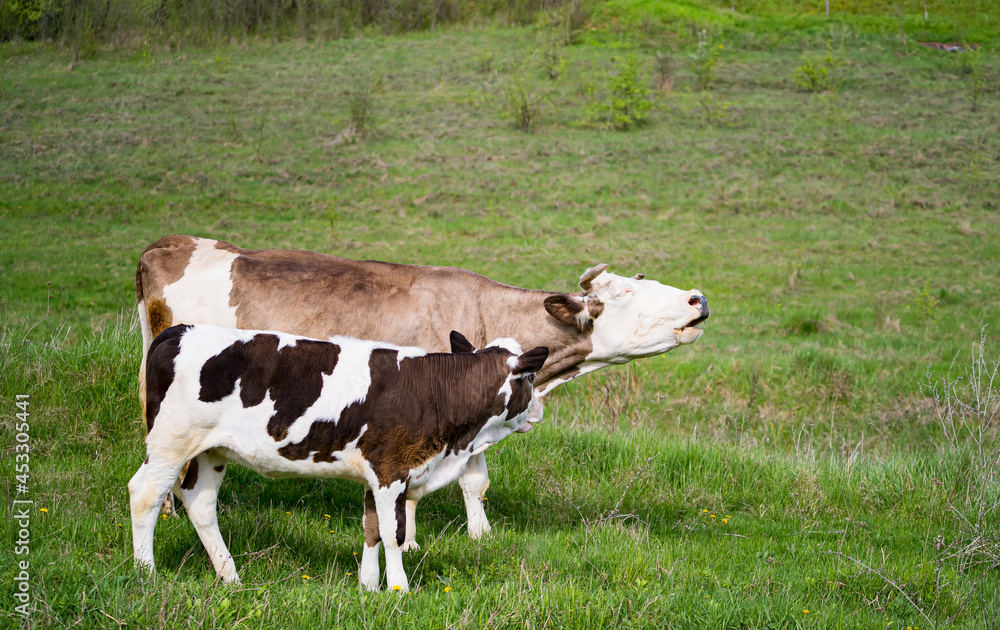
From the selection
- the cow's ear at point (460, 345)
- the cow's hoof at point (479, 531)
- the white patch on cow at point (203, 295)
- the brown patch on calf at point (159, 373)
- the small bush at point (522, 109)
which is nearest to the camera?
the brown patch on calf at point (159, 373)

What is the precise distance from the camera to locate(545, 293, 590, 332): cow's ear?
6.50 m

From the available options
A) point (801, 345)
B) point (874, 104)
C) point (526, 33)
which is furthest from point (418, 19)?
point (801, 345)

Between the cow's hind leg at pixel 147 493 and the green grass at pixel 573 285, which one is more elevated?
the cow's hind leg at pixel 147 493

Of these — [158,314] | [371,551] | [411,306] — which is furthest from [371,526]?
[158,314]

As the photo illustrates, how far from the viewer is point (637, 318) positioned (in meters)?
6.63

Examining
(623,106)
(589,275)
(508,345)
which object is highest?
(589,275)

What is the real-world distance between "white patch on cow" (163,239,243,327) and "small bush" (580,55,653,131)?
33.2m

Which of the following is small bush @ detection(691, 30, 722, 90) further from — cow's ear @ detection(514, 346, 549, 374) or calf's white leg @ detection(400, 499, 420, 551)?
calf's white leg @ detection(400, 499, 420, 551)

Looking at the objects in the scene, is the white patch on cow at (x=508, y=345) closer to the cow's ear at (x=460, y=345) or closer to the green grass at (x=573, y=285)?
the cow's ear at (x=460, y=345)

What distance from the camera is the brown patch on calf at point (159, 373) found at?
4609mm

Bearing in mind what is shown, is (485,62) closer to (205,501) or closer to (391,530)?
(205,501)

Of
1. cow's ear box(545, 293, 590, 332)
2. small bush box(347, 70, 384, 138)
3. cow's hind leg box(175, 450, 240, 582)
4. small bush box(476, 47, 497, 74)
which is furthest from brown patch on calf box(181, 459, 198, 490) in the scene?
small bush box(476, 47, 497, 74)

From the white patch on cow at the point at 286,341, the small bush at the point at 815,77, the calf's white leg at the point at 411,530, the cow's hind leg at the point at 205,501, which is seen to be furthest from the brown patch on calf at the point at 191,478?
the small bush at the point at 815,77

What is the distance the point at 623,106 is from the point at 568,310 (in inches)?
1323
